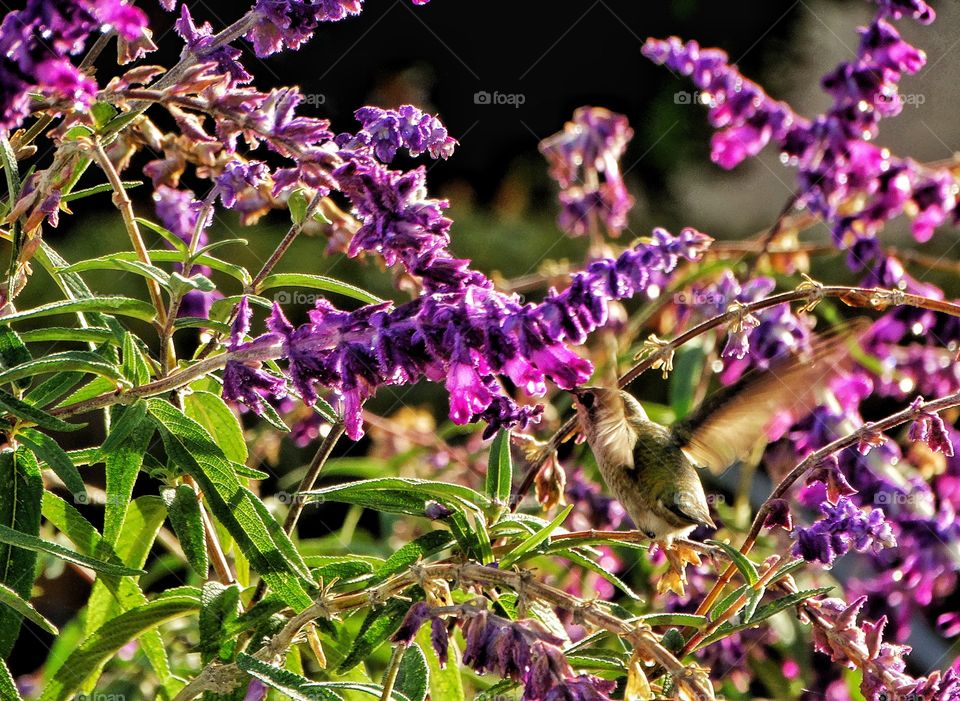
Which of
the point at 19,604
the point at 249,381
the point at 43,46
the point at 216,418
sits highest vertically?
the point at 43,46

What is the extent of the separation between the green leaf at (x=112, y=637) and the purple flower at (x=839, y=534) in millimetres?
872

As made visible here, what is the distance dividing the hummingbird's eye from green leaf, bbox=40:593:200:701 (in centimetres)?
67

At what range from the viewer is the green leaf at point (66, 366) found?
1479 millimetres

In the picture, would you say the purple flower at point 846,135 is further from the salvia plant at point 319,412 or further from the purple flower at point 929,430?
the purple flower at point 929,430

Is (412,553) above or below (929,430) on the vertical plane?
above

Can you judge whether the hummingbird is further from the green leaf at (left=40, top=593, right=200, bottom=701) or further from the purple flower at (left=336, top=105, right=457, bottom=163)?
the green leaf at (left=40, top=593, right=200, bottom=701)

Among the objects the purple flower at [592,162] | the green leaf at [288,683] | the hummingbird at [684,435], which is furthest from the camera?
the purple flower at [592,162]

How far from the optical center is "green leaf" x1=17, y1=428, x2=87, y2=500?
1.43 meters

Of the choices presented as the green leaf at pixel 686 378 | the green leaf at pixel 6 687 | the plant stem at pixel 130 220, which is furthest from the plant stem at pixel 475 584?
the green leaf at pixel 686 378

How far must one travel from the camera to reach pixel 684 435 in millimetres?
2096

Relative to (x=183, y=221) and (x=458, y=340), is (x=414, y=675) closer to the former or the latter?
(x=458, y=340)

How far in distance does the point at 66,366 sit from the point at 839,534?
1.11 metres

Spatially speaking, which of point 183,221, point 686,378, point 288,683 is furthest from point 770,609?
point 686,378

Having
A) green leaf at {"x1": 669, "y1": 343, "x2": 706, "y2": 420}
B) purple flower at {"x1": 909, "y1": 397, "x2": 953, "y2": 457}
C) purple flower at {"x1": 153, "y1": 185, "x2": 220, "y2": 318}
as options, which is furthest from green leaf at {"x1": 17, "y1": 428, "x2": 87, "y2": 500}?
green leaf at {"x1": 669, "y1": 343, "x2": 706, "y2": 420}
